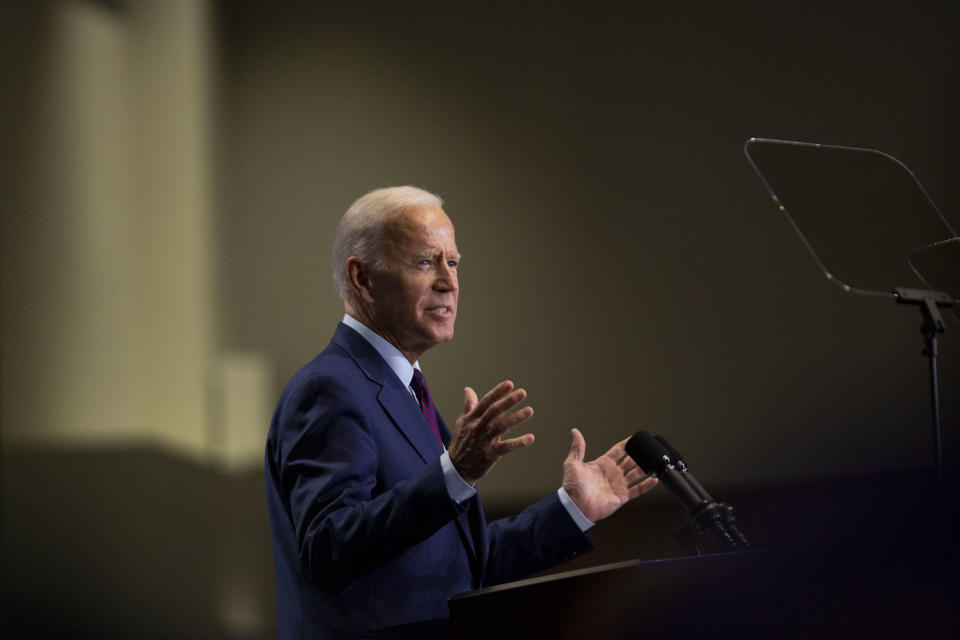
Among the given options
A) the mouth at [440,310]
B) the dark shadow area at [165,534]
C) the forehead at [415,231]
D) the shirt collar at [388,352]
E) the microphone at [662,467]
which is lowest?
the dark shadow area at [165,534]

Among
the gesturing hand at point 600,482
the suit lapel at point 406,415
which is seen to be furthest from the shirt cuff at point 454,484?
the gesturing hand at point 600,482

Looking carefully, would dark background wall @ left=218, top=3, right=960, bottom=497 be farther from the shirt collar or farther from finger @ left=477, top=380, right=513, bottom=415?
finger @ left=477, top=380, right=513, bottom=415

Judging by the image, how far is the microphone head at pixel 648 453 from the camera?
53.8 inches

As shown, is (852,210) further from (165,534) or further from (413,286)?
(165,534)

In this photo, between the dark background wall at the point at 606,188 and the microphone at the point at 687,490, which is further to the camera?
the dark background wall at the point at 606,188

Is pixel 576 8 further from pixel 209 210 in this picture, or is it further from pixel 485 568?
pixel 485 568

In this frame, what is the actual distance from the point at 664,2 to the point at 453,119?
38.5 inches

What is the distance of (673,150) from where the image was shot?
147 inches

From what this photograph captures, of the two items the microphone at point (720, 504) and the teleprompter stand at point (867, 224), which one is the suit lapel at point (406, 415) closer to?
the microphone at point (720, 504)

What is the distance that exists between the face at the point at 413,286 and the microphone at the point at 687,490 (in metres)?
0.43

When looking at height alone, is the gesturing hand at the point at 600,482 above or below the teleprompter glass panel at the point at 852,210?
below

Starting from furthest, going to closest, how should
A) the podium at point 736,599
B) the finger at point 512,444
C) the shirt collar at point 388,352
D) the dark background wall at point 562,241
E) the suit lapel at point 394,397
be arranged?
the dark background wall at point 562,241 → the shirt collar at point 388,352 → the suit lapel at point 394,397 → the finger at point 512,444 → the podium at point 736,599

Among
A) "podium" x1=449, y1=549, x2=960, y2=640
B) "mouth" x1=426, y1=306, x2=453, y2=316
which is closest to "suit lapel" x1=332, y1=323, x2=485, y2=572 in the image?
"mouth" x1=426, y1=306, x2=453, y2=316

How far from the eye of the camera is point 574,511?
1620mm
